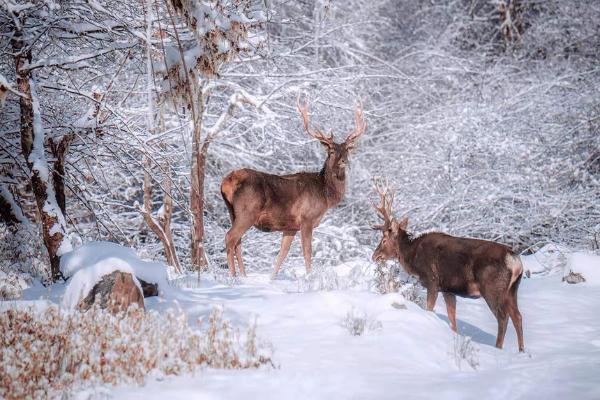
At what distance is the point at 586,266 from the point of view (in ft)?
37.4

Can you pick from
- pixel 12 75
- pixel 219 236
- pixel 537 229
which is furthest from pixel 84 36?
pixel 537 229

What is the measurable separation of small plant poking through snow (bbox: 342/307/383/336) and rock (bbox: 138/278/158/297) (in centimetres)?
190

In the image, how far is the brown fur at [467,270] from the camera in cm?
772

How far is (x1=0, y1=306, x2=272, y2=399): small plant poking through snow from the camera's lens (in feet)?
14.5

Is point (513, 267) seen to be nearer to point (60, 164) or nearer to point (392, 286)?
point (392, 286)

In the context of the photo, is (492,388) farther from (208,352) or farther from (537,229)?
(537,229)

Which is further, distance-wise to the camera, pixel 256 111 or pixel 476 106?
pixel 476 106

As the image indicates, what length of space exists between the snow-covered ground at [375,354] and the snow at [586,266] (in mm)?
2028

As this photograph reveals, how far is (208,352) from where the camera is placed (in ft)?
16.6

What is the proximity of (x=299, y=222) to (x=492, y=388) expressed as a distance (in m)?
6.10

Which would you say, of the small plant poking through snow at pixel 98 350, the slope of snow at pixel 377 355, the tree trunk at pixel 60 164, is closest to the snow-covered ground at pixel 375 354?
the slope of snow at pixel 377 355

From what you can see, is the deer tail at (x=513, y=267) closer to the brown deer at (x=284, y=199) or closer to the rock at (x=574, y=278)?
the brown deer at (x=284, y=199)

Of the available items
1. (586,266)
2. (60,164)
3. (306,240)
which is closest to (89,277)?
(60,164)

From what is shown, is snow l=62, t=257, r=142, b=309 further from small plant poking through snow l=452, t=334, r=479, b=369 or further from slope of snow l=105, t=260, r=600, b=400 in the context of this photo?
small plant poking through snow l=452, t=334, r=479, b=369
